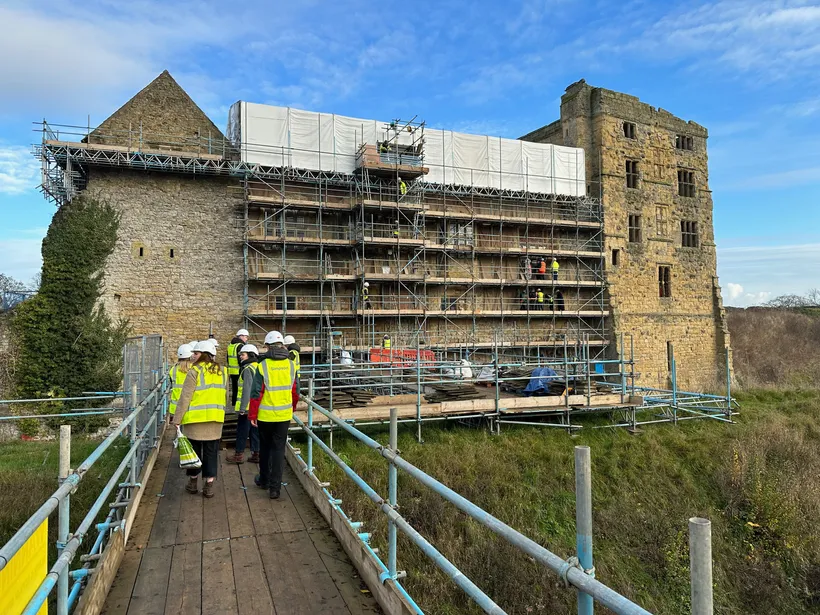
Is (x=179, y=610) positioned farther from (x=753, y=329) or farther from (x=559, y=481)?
(x=753, y=329)

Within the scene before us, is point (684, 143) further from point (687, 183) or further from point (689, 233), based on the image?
point (689, 233)

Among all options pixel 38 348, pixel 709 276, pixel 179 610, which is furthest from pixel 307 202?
pixel 709 276

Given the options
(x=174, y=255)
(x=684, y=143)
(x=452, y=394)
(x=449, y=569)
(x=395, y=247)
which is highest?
(x=684, y=143)

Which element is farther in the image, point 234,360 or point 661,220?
point 661,220

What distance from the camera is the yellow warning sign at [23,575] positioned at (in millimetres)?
2242

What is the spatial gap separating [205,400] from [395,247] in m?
16.0

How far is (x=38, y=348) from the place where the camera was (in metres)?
16.5

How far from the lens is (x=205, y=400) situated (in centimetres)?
589

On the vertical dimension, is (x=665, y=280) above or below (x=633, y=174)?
below

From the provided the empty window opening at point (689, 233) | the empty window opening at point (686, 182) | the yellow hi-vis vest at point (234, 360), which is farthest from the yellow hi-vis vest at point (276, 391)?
the empty window opening at point (686, 182)

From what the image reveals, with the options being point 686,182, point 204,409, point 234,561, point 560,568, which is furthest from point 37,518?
point 686,182

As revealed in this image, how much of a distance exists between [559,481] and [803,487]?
5.70 m

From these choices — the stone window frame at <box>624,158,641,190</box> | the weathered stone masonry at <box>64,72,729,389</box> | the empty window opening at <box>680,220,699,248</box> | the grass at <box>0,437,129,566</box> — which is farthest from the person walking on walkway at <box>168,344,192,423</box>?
the empty window opening at <box>680,220,699,248</box>

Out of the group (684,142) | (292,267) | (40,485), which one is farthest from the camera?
(684,142)
